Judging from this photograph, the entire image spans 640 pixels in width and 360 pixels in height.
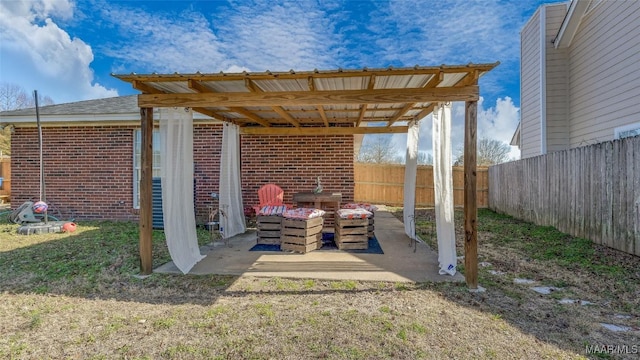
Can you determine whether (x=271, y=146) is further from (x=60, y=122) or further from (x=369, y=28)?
(x=369, y=28)

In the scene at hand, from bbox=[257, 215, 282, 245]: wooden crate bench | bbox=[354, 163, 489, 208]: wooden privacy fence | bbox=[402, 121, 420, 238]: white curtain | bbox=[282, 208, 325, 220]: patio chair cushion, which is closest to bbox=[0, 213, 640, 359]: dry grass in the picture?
bbox=[282, 208, 325, 220]: patio chair cushion

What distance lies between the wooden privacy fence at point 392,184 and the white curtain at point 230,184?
742 cm

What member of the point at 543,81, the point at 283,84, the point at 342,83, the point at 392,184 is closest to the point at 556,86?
the point at 543,81

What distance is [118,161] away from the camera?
8281 millimetres

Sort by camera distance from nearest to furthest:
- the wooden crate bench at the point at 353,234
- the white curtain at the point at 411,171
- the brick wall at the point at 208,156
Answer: the wooden crate bench at the point at 353,234 < the white curtain at the point at 411,171 < the brick wall at the point at 208,156

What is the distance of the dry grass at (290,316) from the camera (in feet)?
8.25

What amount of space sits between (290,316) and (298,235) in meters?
2.40

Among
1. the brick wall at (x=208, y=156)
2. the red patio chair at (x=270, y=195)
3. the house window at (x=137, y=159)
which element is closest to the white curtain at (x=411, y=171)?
the red patio chair at (x=270, y=195)

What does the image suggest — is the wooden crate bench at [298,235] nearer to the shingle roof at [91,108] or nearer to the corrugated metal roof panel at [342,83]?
the corrugated metal roof panel at [342,83]

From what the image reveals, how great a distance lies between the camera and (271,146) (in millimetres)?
8117

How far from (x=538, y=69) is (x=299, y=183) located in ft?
24.5

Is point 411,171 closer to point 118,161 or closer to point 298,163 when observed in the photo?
point 298,163

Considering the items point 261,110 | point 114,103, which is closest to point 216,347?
point 261,110

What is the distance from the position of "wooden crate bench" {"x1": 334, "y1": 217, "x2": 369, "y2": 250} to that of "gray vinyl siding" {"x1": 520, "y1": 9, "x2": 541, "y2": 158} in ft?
22.1
